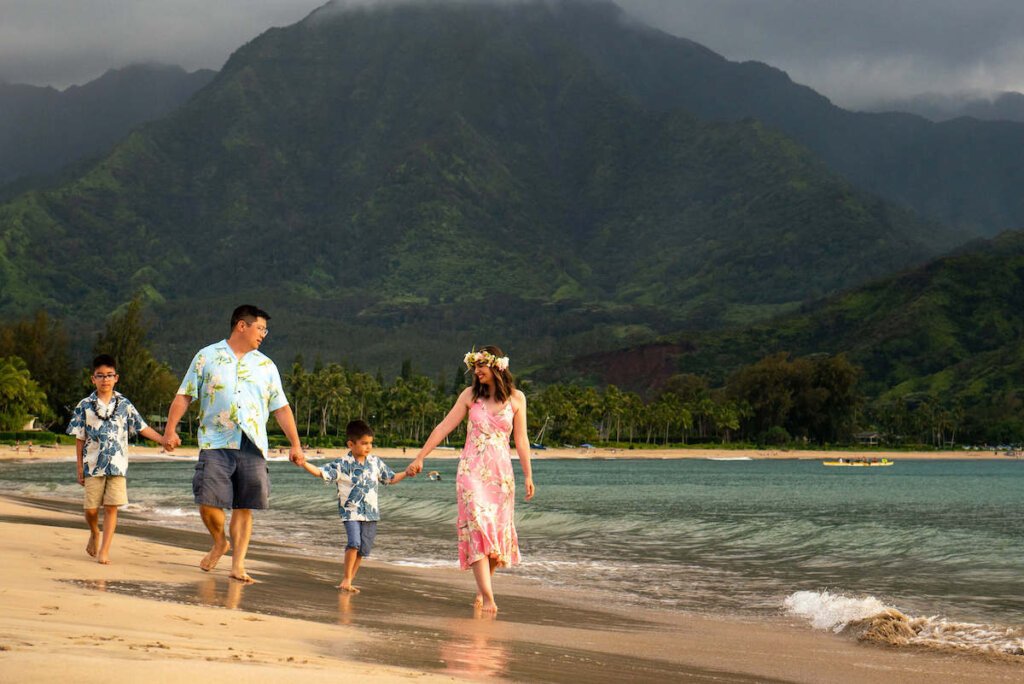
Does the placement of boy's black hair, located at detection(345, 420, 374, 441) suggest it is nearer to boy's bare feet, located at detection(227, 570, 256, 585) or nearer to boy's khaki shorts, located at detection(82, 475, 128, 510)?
boy's bare feet, located at detection(227, 570, 256, 585)

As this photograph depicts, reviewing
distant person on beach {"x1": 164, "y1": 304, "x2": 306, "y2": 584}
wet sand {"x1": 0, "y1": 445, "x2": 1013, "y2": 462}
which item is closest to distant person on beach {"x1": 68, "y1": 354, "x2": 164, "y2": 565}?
distant person on beach {"x1": 164, "y1": 304, "x2": 306, "y2": 584}

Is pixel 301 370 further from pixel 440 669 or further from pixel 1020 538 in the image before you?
pixel 440 669

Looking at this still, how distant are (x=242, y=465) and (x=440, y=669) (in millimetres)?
4031

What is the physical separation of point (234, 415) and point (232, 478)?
695mm

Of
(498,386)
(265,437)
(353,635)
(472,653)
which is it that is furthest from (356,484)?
(472,653)

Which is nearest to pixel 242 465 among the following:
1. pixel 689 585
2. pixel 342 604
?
pixel 342 604

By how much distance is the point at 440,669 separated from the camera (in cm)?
717

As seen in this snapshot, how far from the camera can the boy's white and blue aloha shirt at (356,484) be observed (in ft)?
38.3

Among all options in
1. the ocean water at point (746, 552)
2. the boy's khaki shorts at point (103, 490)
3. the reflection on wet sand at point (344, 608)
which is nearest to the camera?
the reflection on wet sand at point (344, 608)

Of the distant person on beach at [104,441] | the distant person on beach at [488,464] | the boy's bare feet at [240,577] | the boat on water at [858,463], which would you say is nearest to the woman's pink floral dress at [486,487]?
the distant person on beach at [488,464]

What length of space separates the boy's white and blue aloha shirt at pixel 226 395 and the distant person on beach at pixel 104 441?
67.4 inches

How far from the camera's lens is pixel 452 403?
6929 inches

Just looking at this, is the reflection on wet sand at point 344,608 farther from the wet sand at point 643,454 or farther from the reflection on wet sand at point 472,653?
the wet sand at point 643,454

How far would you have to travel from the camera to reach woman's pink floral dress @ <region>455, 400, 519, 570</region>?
34.3 feet
